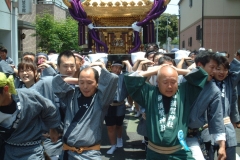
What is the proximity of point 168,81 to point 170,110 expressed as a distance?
0.82ft

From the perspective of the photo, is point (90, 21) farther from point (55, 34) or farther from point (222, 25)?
point (222, 25)

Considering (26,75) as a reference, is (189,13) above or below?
above

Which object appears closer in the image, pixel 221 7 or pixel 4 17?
pixel 4 17

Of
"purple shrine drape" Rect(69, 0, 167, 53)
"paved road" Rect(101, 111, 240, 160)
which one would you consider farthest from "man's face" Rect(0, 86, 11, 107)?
"purple shrine drape" Rect(69, 0, 167, 53)

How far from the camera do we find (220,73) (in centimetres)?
386

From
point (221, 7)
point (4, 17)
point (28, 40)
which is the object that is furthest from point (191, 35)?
point (4, 17)

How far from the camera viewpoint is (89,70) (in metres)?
3.15

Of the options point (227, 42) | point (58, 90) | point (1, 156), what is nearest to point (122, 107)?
point (58, 90)

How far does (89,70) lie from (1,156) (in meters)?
1.04

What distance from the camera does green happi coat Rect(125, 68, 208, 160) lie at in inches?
114

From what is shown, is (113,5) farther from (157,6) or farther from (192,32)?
(192,32)

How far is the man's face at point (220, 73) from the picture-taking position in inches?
150

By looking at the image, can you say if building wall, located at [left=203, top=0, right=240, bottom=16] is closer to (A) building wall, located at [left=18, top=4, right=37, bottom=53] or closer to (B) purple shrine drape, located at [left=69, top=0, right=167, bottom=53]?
(A) building wall, located at [left=18, top=4, right=37, bottom=53]

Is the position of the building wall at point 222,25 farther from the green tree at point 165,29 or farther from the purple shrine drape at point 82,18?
the green tree at point 165,29
